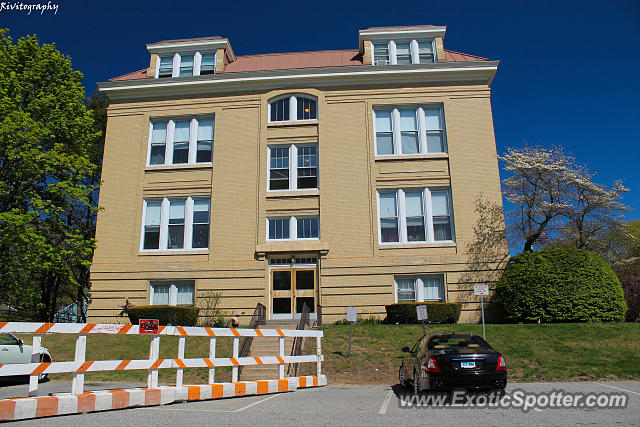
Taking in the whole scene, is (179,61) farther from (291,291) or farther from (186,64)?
(291,291)

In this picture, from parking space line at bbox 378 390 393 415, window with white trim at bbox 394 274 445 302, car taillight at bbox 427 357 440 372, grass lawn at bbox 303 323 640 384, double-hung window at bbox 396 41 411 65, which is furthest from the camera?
double-hung window at bbox 396 41 411 65

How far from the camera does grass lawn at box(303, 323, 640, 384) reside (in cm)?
1408

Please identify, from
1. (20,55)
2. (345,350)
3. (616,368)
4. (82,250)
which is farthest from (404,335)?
(20,55)

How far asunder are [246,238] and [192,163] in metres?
4.96

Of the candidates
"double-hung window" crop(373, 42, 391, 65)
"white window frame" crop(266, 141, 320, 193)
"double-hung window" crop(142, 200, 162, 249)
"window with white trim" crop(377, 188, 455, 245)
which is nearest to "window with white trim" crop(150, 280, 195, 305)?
"double-hung window" crop(142, 200, 162, 249)

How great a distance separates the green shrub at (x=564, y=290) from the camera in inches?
748

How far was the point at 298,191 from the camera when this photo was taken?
23750mm

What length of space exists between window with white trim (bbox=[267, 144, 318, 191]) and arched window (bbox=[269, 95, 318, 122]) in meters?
1.59

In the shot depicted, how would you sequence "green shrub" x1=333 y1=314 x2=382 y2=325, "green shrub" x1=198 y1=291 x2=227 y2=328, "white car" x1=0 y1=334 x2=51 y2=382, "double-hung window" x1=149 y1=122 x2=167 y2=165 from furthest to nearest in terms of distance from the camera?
"double-hung window" x1=149 y1=122 x2=167 y2=165, "green shrub" x1=198 y1=291 x2=227 y2=328, "green shrub" x1=333 y1=314 x2=382 y2=325, "white car" x1=0 y1=334 x2=51 y2=382

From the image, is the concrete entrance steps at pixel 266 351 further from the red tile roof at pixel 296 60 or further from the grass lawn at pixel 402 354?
the red tile roof at pixel 296 60

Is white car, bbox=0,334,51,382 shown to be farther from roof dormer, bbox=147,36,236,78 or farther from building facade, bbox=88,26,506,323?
roof dormer, bbox=147,36,236,78

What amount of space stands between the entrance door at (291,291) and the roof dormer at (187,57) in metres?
11.9

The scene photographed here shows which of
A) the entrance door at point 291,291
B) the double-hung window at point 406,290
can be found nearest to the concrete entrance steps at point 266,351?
the entrance door at point 291,291

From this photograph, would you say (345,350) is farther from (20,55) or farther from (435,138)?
(20,55)
